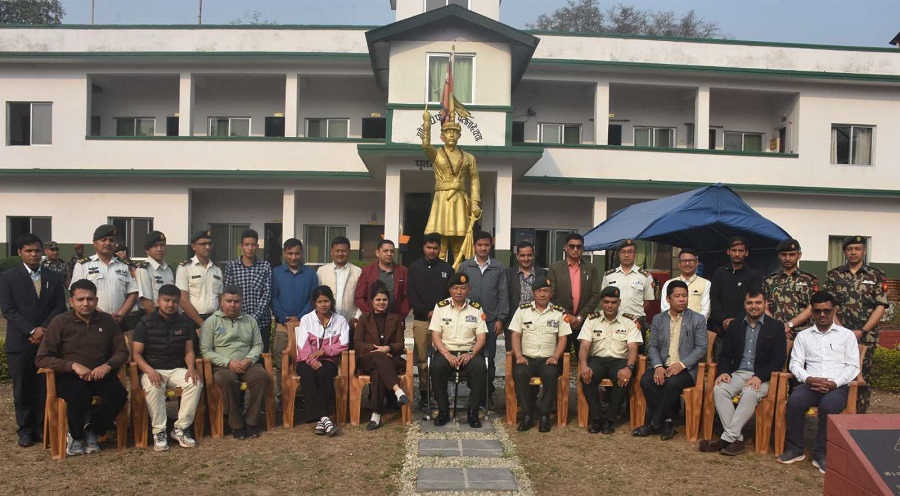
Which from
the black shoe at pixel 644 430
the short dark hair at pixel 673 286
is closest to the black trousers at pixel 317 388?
the black shoe at pixel 644 430

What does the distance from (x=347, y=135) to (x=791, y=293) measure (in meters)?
13.6

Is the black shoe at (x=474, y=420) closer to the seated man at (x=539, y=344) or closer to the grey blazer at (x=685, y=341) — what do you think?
the seated man at (x=539, y=344)

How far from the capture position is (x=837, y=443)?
3721 millimetres

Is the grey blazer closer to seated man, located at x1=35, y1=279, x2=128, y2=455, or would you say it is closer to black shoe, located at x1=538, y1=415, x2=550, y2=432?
black shoe, located at x1=538, y1=415, x2=550, y2=432

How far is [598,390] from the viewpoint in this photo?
6.28 m

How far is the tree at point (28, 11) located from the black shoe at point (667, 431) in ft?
119

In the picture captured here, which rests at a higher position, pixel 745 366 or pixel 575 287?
pixel 575 287

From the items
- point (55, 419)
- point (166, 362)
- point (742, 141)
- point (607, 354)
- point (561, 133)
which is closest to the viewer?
point (55, 419)

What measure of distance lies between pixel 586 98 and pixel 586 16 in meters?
23.5

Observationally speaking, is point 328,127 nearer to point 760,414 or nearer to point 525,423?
point 525,423

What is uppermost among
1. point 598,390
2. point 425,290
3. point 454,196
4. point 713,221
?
point 454,196

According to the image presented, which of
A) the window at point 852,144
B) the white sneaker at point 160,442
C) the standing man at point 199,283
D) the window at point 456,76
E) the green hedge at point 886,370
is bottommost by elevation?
the white sneaker at point 160,442

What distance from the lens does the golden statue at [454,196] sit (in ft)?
30.7

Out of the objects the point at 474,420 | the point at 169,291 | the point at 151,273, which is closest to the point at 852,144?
the point at 474,420
